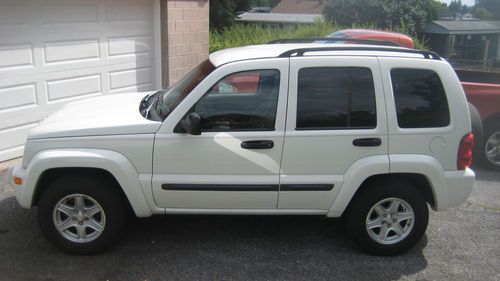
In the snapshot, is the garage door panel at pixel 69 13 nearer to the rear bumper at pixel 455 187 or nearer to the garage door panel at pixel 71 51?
the garage door panel at pixel 71 51

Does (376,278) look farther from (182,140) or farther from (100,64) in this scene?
(100,64)

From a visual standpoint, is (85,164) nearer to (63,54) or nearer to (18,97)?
(18,97)

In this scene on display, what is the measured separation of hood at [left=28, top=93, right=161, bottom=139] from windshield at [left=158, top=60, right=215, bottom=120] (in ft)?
0.65

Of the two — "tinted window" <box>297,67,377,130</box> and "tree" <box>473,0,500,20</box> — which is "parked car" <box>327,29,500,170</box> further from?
"tree" <box>473,0,500,20</box>

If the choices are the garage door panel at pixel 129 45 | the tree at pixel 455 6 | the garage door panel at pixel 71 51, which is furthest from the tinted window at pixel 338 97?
the tree at pixel 455 6

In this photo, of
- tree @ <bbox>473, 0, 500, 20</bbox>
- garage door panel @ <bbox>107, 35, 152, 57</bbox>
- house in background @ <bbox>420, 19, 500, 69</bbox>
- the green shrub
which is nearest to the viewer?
garage door panel @ <bbox>107, 35, 152, 57</bbox>

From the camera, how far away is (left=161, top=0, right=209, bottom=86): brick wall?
374 inches

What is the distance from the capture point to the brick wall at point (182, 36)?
9.49 meters

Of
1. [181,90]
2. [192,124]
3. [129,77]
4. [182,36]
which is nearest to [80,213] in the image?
[192,124]

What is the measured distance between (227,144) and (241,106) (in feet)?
1.12

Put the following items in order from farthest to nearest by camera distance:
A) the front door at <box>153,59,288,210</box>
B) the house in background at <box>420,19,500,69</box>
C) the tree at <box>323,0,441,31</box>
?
the house in background at <box>420,19,500,69</box>
the tree at <box>323,0,441,31</box>
the front door at <box>153,59,288,210</box>

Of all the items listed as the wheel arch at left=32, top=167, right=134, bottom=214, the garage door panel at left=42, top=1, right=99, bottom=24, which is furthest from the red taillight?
the garage door panel at left=42, top=1, right=99, bottom=24

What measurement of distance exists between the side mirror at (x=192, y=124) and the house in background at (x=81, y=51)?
3686 millimetres

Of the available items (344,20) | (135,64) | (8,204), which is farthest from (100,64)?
(344,20)
